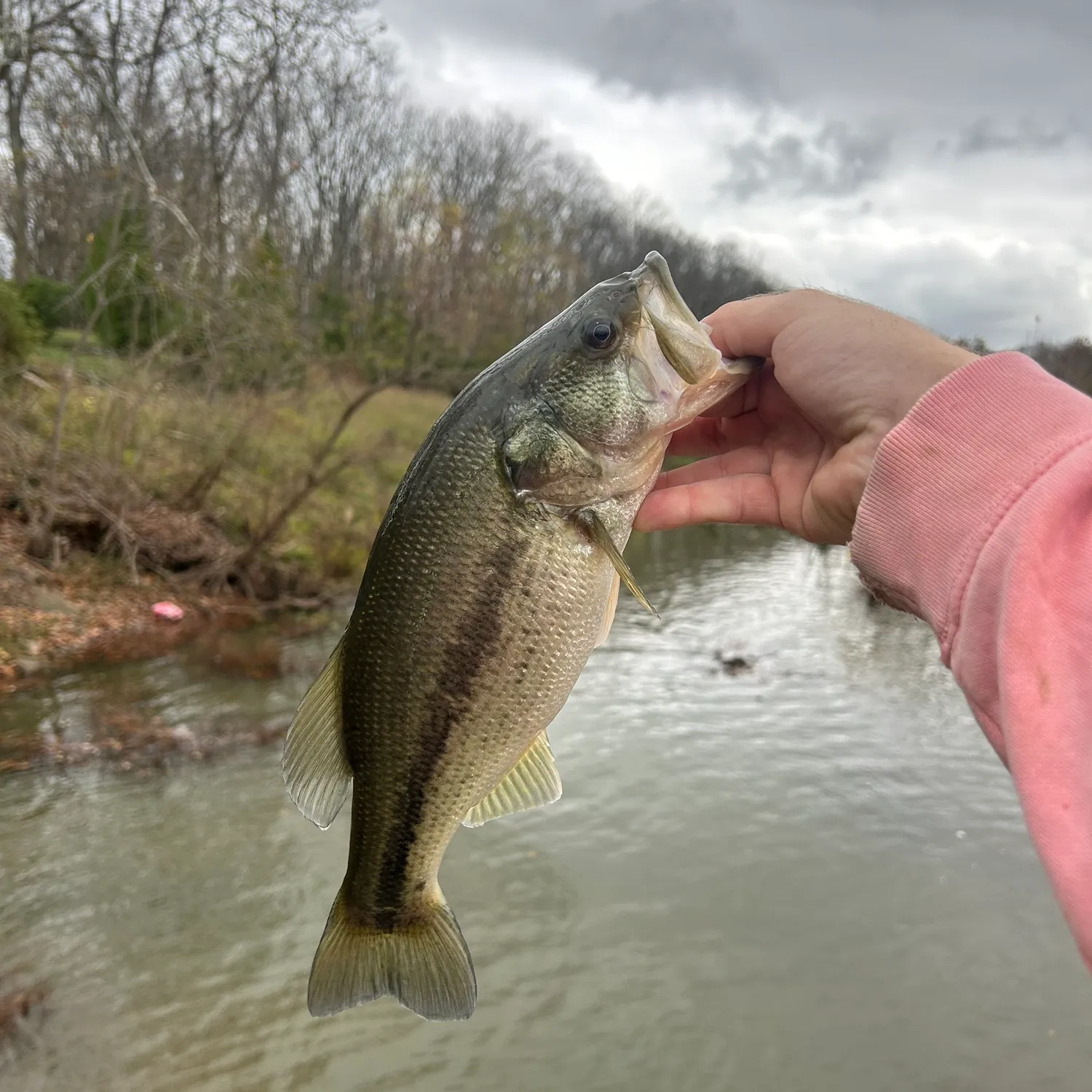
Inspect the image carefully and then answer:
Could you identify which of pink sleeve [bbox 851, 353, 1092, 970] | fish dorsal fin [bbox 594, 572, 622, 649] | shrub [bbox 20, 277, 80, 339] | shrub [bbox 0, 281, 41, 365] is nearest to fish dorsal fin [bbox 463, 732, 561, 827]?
fish dorsal fin [bbox 594, 572, 622, 649]

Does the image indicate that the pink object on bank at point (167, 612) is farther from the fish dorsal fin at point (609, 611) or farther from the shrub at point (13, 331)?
the fish dorsal fin at point (609, 611)

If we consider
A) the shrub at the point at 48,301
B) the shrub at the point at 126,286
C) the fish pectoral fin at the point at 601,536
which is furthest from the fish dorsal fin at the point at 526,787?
the shrub at the point at 48,301

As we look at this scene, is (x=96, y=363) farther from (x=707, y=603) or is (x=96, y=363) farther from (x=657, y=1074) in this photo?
(x=657, y=1074)

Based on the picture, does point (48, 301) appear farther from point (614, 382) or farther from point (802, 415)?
point (614, 382)

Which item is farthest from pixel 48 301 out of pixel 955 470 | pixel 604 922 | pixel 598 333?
pixel 955 470

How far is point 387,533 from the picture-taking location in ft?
6.50

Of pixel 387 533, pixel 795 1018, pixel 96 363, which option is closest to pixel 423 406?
pixel 96 363

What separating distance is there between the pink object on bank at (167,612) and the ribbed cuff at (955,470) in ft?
39.3

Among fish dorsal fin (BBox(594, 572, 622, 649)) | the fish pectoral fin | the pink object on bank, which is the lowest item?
the pink object on bank

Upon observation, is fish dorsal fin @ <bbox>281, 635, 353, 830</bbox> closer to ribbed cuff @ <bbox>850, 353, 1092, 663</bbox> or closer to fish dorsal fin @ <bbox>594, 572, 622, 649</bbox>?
fish dorsal fin @ <bbox>594, 572, 622, 649</bbox>

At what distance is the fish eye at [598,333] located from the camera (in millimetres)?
2047

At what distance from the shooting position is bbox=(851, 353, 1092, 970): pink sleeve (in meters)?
1.45

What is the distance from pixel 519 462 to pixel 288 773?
3.14 ft

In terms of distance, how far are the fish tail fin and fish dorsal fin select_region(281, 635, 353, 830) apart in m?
0.24
